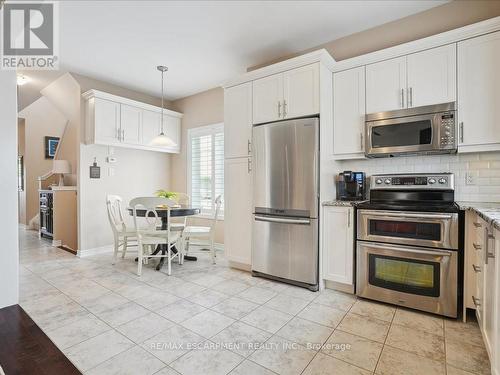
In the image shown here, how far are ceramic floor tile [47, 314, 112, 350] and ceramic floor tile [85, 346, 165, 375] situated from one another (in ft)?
1.32

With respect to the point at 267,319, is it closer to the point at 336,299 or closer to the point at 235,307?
the point at 235,307

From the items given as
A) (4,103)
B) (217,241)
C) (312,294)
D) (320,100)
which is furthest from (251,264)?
(4,103)

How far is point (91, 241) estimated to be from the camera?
4371 millimetres

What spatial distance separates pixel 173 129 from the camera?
5395 mm

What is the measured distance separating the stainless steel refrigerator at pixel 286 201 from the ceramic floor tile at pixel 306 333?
716 millimetres

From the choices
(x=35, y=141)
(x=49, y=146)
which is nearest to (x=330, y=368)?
(x=49, y=146)

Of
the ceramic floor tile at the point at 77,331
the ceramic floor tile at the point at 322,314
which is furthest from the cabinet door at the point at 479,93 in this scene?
the ceramic floor tile at the point at 77,331

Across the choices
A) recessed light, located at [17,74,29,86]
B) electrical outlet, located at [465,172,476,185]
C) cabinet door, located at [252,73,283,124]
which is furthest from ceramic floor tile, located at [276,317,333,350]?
recessed light, located at [17,74,29,86]

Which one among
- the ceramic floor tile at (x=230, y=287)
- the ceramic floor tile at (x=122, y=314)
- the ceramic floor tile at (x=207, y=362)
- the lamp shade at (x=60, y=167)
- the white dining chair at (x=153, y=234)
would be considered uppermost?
the lamp shade at (x=60, y=167)

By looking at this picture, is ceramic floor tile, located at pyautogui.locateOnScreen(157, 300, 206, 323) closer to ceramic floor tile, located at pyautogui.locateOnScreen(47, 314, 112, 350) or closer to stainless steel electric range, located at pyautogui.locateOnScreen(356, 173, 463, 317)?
ceramic floor tile, located at pyautogui.locateOnScreen(47, 314, 112, 350)

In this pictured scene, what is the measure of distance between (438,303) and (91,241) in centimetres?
470

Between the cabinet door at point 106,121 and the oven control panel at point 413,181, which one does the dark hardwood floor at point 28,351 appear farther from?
the oven control panel at point 413,181

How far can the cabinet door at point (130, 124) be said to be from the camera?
4539 mm

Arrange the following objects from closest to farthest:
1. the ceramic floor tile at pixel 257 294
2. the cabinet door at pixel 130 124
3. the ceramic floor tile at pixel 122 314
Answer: the ceramic floor tile at pixel 122 314 < the ceramic floor tile at pixel 257 294 < the cabinet door at pixel 130 124
